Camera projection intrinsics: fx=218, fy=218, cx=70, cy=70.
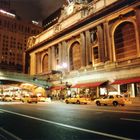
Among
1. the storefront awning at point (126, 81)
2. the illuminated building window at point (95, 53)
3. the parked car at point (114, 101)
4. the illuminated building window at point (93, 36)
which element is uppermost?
the illuminated building window at point (93, 36)

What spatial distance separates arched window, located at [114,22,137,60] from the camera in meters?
40.0

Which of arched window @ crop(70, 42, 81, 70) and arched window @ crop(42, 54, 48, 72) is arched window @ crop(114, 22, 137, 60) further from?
arched window @ crop(42, 54, 48, 72)

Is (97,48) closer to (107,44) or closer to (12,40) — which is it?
(107,44)

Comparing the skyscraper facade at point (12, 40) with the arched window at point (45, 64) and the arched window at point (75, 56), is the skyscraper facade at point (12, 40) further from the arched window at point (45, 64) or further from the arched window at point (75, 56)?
the arched window at point (75, 56)

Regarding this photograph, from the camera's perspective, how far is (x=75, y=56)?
54.1 meters

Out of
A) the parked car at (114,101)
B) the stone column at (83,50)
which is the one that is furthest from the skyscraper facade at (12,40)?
the parked car at (114,101)

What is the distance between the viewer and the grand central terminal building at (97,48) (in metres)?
37.9

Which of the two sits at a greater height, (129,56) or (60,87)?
(129,56)

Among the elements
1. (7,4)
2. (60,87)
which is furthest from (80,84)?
(7,4)

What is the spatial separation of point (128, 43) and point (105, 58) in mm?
5226

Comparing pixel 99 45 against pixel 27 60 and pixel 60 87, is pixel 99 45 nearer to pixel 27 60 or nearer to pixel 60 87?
pixel 60 87

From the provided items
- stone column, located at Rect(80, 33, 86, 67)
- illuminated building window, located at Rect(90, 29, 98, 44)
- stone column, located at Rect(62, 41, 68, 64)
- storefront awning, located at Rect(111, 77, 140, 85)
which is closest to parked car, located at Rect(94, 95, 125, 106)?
storefront awning, located at Rect(111, 77, 140, 85)

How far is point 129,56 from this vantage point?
39938 millimetres

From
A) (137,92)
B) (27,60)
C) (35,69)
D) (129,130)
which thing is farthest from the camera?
(27,60)
